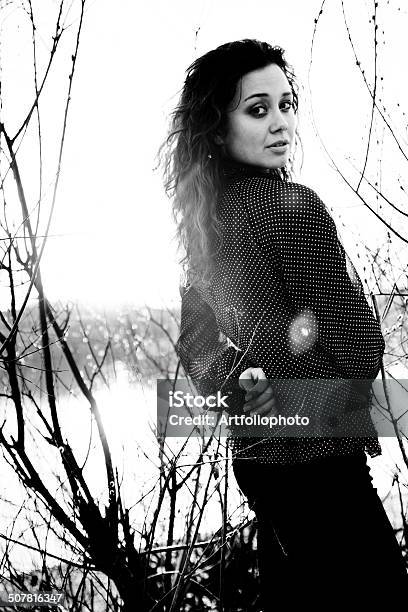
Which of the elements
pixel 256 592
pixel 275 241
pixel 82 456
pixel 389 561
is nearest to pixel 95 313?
pixel 82 456

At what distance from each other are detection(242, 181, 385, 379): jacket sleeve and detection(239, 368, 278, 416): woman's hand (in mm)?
157

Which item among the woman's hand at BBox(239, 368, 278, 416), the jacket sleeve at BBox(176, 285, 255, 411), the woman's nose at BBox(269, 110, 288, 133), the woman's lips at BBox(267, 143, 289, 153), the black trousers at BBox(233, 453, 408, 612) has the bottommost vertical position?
the black trousers at BBox(233, 453, 408, 612)

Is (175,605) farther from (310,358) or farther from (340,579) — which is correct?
(310,358)

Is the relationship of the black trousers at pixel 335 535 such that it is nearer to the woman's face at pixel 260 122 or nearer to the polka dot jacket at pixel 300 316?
the polka dot jacket at pixel 300 316

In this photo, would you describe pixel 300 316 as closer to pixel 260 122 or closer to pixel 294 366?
pixel 294 366

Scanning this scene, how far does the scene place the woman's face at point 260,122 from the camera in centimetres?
136

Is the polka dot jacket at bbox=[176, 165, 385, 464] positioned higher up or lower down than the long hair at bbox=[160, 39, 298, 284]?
lower down

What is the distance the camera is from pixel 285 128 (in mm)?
1377

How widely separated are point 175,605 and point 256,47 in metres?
1.49

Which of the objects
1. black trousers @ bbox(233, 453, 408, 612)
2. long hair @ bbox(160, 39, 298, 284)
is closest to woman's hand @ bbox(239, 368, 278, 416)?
black trousers @ bbox(233, 453, 408, 612)

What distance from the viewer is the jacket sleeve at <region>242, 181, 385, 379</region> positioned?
115 cm

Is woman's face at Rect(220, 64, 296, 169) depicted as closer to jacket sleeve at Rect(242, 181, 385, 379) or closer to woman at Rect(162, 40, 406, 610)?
woman at Rect(162, 40, 406, 610)

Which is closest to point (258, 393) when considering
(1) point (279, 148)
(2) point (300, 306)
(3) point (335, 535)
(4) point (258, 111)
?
(2) point (300, 306)

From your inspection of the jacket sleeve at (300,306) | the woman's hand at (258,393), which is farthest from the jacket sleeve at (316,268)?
the woman's hand at (258,393)
